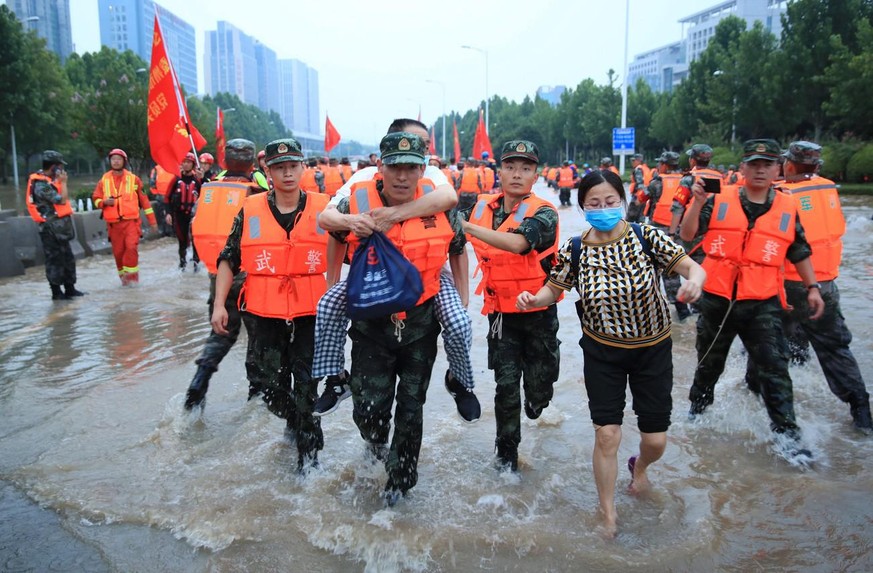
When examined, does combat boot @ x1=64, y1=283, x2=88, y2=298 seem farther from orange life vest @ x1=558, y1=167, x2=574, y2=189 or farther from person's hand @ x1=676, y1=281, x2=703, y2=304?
orange life vest @ x1=558, y1=167, x2=574, y2=189

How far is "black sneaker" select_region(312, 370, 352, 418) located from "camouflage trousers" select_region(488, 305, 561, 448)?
910mm

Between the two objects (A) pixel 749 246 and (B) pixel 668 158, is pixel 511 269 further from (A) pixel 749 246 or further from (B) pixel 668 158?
(B) pixel 668 158

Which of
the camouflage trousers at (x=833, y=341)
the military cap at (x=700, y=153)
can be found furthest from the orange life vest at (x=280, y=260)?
the military cap at (x=700, y=153)

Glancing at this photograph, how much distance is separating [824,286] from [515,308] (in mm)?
2485

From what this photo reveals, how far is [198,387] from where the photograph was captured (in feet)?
18.4

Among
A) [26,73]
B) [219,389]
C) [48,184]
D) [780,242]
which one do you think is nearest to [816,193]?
[780,242]

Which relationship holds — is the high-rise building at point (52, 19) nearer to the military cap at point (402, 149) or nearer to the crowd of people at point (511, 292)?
the crowd of people at point (511, 292)

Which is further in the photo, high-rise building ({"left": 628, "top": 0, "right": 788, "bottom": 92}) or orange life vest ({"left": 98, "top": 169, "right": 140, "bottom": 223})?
high-rise building ({"left": 628, "top": 0, "right": 788, "bottom": 92})

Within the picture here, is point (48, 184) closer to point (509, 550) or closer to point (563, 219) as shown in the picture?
point (509, 550)

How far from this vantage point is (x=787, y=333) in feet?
19.5

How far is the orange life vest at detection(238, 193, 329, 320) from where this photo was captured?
447 centimetres

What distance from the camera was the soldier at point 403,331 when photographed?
3830mm

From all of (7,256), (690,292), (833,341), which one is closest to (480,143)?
(7,256)

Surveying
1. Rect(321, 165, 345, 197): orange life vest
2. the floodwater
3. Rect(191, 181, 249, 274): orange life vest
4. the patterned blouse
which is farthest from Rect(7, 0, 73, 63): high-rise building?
the patterned blouse
